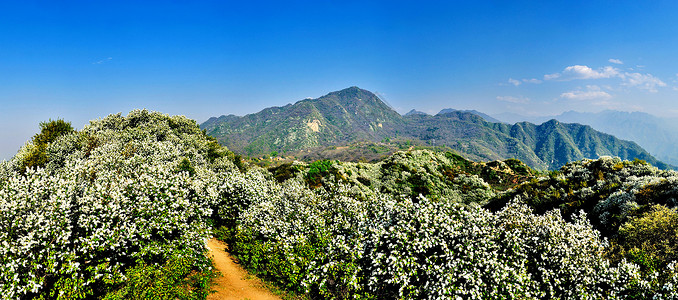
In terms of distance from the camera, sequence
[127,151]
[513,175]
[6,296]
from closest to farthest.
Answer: [6,296], [127,151], [513,175]

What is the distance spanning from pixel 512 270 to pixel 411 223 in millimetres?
5415

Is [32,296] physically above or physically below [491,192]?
above

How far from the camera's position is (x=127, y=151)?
1538 inches

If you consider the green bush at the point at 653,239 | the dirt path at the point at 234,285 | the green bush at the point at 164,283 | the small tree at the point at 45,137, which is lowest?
the dirt path at the point at 234,285

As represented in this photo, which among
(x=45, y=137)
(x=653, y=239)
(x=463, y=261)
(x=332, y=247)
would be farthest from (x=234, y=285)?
(x=45, y=137)

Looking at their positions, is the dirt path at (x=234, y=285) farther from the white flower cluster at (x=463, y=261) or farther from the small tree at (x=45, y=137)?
the small tree at (x=45, y=137)

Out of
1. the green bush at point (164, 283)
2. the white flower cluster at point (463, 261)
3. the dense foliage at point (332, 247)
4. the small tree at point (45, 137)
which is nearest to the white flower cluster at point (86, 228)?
the dense foliage at point (332, 247)

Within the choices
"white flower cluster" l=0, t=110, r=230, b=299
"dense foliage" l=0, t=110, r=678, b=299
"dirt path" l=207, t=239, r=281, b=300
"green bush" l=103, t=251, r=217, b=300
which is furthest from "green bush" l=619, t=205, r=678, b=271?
"white flower cluster" l=0, t=110, r=230, b=299

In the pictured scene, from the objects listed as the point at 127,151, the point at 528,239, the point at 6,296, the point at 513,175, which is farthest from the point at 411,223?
the point at 513,175

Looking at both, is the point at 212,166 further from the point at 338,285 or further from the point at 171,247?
the point at 338,285

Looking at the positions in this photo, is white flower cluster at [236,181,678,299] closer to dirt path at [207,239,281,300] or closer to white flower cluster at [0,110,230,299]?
dirt path at [207,239,281,300]

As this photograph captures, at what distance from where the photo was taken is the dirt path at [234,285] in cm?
1988

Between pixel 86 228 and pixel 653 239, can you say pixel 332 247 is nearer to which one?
pixel 86 228

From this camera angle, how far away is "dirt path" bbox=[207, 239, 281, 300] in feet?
65.2
